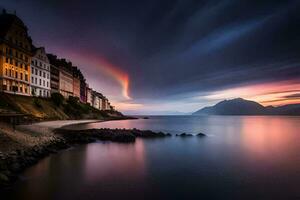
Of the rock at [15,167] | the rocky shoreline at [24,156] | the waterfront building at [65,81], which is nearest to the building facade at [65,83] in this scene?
the waterfront building at [65,81]

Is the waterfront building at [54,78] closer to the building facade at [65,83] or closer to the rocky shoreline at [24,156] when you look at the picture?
the building facade at [65,83]

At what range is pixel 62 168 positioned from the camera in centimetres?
2098

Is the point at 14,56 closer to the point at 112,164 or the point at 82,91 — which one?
the point at 112,164

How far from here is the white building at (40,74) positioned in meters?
77.1

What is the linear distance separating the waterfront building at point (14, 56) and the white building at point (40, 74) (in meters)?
4.23

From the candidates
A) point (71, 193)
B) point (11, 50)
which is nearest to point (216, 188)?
point (71, 193)

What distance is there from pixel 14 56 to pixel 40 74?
1723 centimetres

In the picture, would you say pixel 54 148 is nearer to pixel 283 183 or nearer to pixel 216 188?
pixel 216 188

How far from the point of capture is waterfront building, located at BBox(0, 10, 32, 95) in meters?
60.9

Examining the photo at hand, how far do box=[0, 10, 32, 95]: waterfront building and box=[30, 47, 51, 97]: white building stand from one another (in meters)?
4.23

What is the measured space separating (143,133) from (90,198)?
36.6 metres

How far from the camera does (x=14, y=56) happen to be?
215 ft

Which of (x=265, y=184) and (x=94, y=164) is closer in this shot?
(x=265, y=184)

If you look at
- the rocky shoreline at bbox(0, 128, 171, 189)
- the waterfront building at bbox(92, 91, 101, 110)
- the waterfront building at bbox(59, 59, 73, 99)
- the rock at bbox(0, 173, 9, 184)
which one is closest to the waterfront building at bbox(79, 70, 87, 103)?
the waterfront building at bbox(59, 59, 73, 99)
